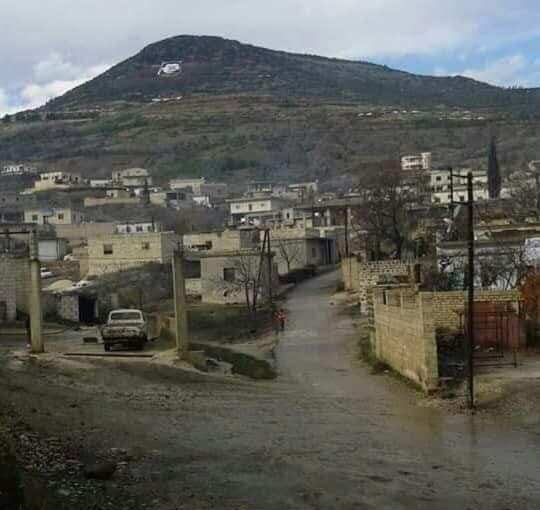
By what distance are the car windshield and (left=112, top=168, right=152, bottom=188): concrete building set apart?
107980 millimetres

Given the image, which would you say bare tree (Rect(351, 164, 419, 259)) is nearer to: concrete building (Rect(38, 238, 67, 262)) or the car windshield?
the car windshield

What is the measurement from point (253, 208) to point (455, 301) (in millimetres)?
90127

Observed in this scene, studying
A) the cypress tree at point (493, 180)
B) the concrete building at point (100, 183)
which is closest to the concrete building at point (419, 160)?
the cypress tree at point (493, 180)

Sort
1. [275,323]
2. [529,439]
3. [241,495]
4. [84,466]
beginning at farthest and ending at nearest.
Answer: [275,323]
[529,439]
[84,466]
[241,495]

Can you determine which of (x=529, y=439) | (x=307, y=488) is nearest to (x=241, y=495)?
(x=307, y=488)

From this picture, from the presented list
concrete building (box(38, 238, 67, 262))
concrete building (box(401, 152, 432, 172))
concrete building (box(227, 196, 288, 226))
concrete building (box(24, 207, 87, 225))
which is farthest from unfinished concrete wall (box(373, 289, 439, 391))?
concrete building (box(401, 152, 432, 172))

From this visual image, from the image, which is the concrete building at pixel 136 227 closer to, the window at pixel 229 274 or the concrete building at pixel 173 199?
the concrete building at pixel 173 199

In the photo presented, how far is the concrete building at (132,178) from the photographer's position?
144500mm

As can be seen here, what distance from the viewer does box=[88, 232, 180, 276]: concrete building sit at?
2522 inches

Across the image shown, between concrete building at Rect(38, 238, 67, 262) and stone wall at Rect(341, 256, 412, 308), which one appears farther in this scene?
concrete building at Rect(38, 238, 67, 262)

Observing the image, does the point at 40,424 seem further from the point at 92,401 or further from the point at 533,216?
the point at 533,216

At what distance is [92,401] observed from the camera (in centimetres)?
1980

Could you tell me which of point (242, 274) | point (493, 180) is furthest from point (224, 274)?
point (493, 180)

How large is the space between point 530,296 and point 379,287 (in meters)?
4.95
